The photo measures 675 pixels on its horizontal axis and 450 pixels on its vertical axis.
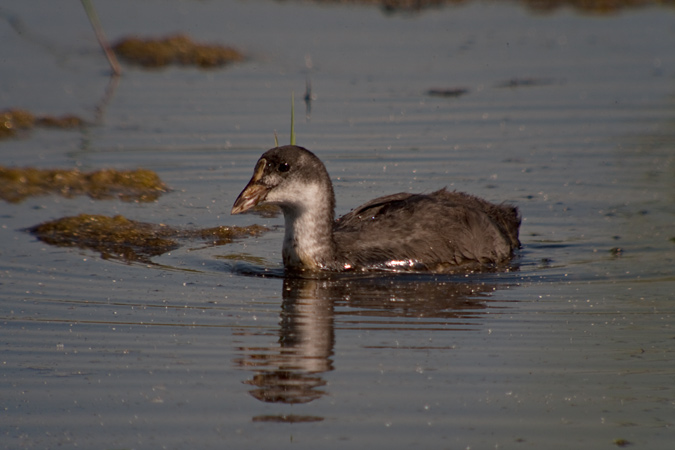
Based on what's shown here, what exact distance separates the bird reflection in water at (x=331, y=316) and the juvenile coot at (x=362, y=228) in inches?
7.6

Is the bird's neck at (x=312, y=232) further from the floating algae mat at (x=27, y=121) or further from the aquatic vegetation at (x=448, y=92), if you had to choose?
the aquatic vegetation at (x=448, y=92)

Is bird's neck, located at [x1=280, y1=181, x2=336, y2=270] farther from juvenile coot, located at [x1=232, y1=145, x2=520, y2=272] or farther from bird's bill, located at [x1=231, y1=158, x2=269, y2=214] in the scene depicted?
bird's bill, located at [x1=231, y1=158, x2=269, y2=214]

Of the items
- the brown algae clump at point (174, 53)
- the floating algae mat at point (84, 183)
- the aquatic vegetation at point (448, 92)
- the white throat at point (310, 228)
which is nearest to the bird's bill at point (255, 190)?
the white throat at point (310, 228)

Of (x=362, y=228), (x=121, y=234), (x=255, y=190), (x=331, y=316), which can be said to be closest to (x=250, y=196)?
(x=255, y=190)

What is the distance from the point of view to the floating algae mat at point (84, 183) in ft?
32.3

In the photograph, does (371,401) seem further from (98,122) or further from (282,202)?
(98,122)

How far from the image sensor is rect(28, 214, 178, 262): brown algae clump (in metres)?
8.01

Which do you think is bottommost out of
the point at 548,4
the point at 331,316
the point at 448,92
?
the point at 331,316

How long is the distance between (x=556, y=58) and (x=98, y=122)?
6725 mm

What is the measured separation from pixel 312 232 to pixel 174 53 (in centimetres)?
895

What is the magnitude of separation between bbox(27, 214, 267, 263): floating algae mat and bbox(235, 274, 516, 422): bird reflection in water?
1.38 metres

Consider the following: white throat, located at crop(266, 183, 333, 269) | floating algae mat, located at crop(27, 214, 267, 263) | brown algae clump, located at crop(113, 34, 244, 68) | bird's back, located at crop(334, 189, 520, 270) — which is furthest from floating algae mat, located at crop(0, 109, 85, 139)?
white throat, located at crop(266, 183, 333, 269)

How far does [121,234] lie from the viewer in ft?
27.5

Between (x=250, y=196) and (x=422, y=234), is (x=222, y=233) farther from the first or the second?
(x=422, y=234)
